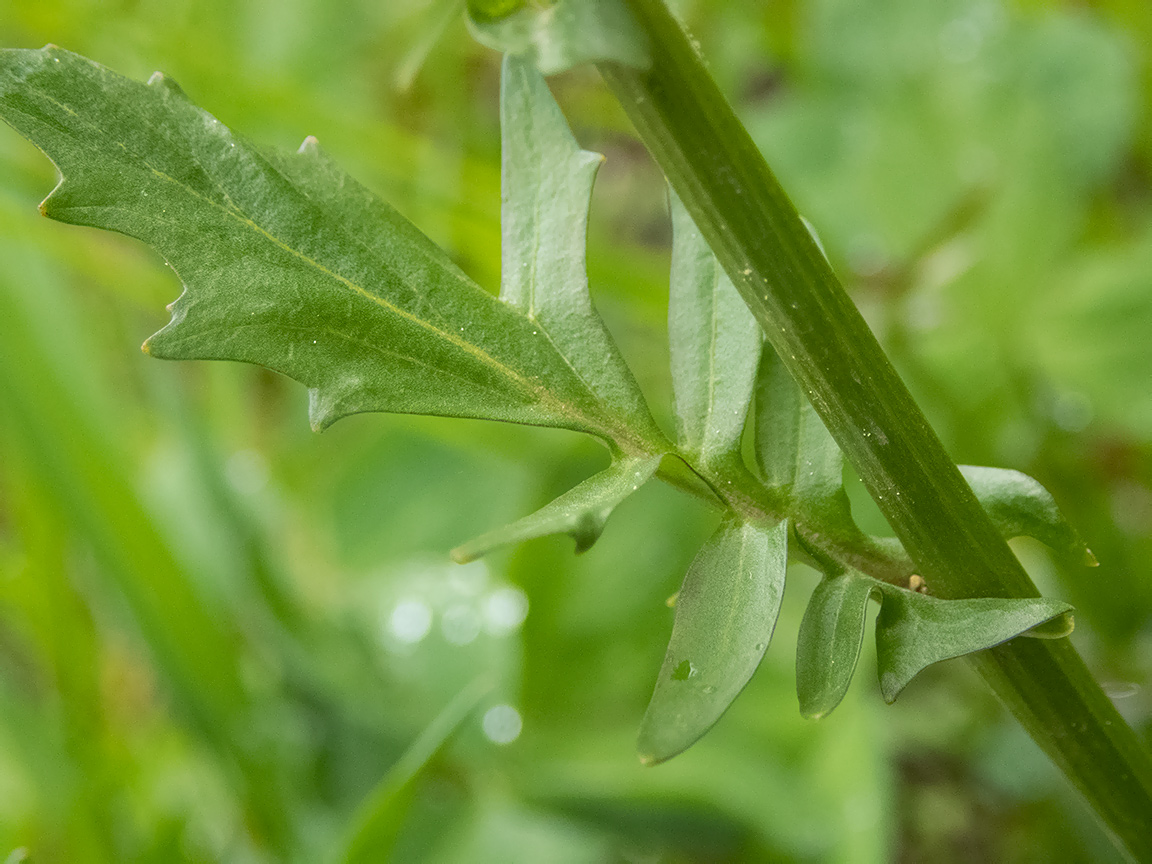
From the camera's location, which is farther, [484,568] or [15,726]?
[484,568]

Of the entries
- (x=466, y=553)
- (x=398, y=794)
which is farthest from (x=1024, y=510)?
(x=398, y=794)

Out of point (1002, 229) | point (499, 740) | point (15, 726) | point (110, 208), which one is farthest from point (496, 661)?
point (110, 208)

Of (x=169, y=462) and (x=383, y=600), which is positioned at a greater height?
(x=169, y=462)

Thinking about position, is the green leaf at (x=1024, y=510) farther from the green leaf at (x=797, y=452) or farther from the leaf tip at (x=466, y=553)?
the leaf tip at (x=466, y=553)

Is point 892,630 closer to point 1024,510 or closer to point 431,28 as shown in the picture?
point 1024,510

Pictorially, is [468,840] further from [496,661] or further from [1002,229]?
[1002,229]

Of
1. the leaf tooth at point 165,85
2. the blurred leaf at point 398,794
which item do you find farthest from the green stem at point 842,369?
the blurred leaf at point 398,794
